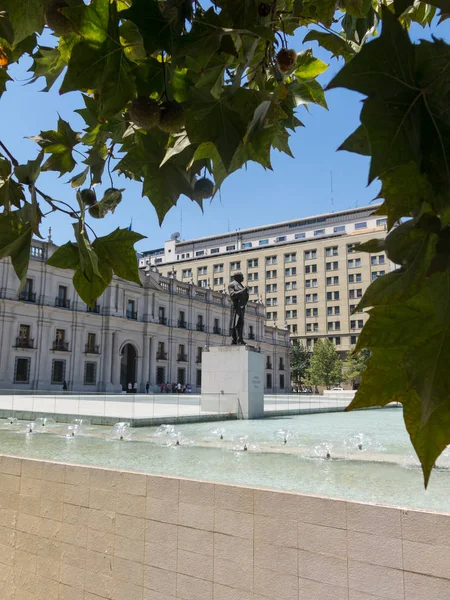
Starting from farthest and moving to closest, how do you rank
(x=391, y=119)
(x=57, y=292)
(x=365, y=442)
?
(x=57, y=292) → (x=365, y=442) → (x=391, y=119)

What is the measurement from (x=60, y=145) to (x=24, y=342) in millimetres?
37692

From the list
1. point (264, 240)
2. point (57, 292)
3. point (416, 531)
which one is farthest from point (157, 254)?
point (416, 531)

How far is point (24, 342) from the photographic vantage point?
119 feet

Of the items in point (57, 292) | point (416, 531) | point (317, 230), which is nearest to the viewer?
point (416, 531)

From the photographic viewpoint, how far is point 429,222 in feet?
1.72

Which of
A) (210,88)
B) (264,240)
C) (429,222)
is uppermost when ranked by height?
(264,240)

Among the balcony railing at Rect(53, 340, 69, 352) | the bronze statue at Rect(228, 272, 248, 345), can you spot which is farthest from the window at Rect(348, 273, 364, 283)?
the bronze statue at Rect(228, 272, 248, 345)

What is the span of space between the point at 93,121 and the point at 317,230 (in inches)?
3012

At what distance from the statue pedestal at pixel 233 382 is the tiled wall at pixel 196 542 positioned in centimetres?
1034

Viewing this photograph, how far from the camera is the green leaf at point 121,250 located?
43.6 inches

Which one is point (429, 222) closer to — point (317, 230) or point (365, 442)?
point (365, 442)

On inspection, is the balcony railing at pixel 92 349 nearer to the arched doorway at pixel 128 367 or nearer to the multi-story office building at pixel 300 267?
the arched doorway at pixel 128 367

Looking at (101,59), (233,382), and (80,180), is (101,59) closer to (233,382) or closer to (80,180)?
(80,180)

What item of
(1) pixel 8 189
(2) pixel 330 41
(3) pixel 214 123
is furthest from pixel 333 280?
(3) pixel 214 123
